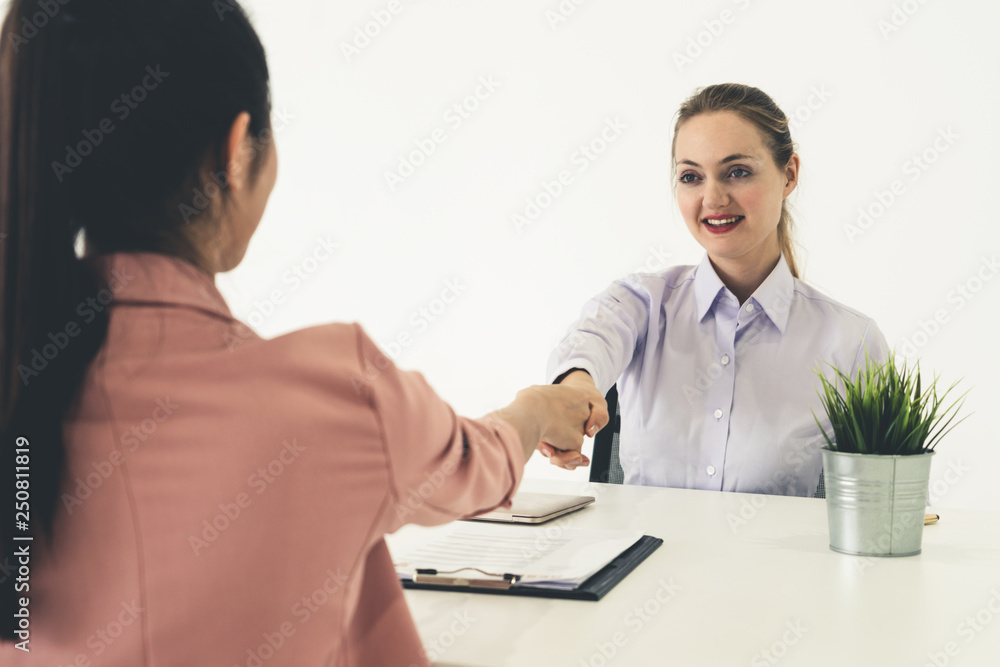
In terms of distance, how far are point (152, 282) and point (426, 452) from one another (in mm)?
265

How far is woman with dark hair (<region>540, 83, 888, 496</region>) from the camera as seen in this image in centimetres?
189

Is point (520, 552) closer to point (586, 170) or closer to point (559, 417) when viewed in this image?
point (559, 417)

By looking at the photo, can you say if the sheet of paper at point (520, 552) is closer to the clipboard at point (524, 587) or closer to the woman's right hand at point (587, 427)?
the clipboard at point (524, 587)

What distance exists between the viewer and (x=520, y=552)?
114 centimetres

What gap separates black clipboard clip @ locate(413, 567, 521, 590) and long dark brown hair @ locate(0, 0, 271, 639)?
1.54 feet

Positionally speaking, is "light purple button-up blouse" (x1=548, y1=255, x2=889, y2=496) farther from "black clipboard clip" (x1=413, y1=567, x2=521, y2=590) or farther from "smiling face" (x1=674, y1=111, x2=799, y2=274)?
"black clipboard clip" (x1=413, y1=567, x2=521, y2=590)

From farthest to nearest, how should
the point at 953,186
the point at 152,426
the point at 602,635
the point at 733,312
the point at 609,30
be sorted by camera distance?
the point at 609,30, the point at 953,186, the point at 733,312, the point at 602,635, the point at 152,426

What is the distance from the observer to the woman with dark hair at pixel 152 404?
2.10ft

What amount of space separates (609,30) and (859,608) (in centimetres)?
317

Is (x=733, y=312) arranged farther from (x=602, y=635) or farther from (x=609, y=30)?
(x=609, y=30)

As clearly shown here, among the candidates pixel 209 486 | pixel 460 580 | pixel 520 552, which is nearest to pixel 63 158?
pixel 209 486

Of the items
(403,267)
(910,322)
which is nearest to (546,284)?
(403,267)

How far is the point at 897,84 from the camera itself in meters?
3.21

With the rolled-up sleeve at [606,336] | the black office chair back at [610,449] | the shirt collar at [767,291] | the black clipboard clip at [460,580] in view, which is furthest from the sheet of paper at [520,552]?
the shirt collar at [767,291]
